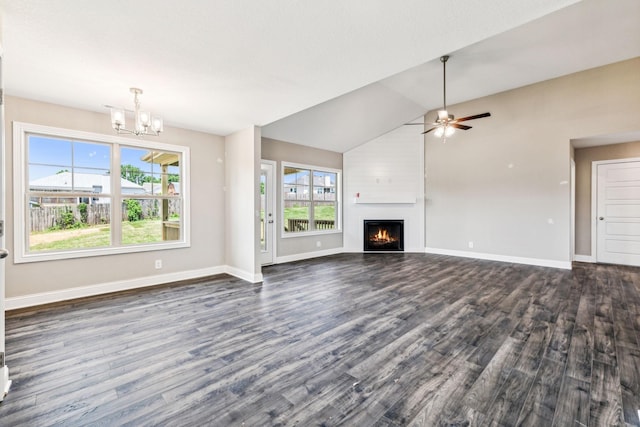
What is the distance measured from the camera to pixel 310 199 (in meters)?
6.84

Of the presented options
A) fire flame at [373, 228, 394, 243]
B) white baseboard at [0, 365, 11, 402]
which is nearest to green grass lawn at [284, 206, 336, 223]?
fire flame at [373, 228, 394, 243]

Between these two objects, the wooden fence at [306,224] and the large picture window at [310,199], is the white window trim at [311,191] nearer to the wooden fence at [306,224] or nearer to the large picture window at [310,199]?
the large picture window at [310,199]

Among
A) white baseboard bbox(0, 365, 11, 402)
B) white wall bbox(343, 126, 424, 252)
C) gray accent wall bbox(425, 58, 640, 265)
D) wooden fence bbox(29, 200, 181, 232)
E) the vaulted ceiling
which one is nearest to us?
white baseboard bbox(0, 365, 11, 402)

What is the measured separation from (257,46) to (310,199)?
463 centimetres

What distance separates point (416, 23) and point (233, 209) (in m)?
3.98

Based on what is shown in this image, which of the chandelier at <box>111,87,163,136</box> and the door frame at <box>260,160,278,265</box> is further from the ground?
the chandelier at <box>111,87,163,136</box>

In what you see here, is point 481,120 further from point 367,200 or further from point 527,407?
point 527,407

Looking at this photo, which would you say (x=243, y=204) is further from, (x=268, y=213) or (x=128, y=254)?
(x=128, y=254)

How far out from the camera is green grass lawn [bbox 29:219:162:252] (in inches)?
144

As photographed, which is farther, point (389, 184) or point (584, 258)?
point (389, 184)

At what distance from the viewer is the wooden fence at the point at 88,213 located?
3.59m

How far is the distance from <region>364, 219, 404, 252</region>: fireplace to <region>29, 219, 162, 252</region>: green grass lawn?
494cm

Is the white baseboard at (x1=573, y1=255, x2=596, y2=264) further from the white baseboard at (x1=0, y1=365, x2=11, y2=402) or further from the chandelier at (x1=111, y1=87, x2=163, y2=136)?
the white baseboard at (x1=0, y1=365, x2=11, y2=402)

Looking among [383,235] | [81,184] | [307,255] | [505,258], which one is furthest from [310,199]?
[505,258]
